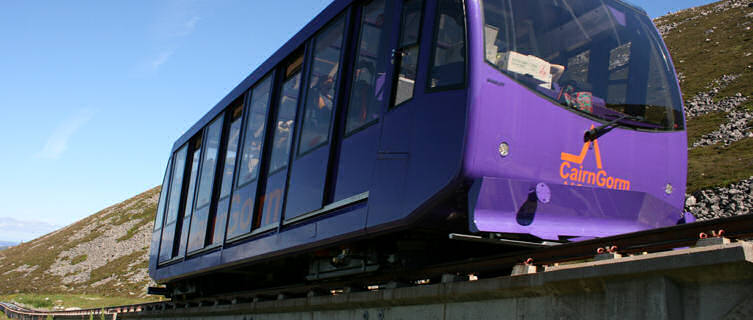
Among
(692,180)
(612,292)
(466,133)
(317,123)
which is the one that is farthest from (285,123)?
(692,180)

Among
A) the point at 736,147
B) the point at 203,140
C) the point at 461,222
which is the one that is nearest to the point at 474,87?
the point at 461,222

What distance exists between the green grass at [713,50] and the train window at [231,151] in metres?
54.6

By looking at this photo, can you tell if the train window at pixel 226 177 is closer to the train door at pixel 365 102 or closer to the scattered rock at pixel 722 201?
the train door at pixel 365 102

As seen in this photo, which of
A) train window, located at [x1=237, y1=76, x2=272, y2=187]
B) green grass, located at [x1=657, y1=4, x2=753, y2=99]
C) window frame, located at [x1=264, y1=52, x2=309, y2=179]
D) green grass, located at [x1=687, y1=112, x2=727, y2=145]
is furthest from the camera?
green grass, located at [x1=657, y1=4, x2=753, y2=99]

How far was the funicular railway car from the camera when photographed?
522cm

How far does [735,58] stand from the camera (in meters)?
65.4

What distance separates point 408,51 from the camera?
5.95m

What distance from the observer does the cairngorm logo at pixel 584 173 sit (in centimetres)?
550

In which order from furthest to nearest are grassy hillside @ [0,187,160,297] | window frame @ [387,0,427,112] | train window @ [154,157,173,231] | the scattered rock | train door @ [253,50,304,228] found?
1. grassy hillside @ [0,187,160,297]
2. the scattered rock
3. train window @ [154,157,173,231]
4. train door @ [253,50,304,228]
5. window frame @ [387,0,427,112]

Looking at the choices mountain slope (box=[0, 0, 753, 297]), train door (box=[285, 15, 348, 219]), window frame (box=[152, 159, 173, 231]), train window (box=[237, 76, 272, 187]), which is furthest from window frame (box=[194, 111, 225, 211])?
mountain slope (box=[0, 0, 753, 297])

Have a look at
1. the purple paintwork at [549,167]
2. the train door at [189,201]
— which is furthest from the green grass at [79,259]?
the purple paintwork at [549,167]

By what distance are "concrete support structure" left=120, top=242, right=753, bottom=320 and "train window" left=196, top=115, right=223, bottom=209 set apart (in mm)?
5349

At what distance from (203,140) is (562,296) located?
8.53 m

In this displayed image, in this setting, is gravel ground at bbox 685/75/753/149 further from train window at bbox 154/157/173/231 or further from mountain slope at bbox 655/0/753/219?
train window at bbox 154/157/173/231
